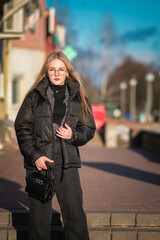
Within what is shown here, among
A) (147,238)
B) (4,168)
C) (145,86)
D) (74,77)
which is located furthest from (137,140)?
(145,86)

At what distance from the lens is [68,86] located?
3369mm

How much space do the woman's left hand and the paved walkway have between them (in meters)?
1.77

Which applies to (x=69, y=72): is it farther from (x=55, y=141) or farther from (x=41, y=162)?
(x=41, y=162)

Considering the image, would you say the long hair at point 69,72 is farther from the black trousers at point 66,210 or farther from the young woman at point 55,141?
the black trousers at point 66,210

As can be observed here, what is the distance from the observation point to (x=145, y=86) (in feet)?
247

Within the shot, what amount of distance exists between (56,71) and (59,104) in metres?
0.29

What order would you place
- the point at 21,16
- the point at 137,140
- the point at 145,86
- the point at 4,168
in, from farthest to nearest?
the point at 145,86 → the point at 137,140 → the point at 21,16 → the point at 4,168

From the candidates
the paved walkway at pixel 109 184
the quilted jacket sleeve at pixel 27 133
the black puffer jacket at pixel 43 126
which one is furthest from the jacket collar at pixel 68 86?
the paved walkway at pixel 109 184

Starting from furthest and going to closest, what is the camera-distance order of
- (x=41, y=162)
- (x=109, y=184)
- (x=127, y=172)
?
(x=127, y=172) → (x=109, y=184) → (x=41, y=162)

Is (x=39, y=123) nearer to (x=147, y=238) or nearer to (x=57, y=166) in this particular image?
(x=57, y=166)

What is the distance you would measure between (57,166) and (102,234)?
1480 mm

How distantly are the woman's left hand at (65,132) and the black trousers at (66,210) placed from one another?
0.11 m

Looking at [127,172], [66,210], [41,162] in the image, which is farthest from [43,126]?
[127,172]

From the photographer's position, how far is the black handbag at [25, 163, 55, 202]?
122 inches
